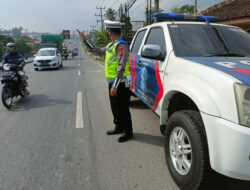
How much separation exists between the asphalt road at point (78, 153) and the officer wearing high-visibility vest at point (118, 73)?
39 cm

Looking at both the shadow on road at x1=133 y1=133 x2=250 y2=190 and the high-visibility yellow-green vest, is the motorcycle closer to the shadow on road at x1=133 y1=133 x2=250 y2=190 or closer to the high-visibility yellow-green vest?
the high-visibility yellow-green vest

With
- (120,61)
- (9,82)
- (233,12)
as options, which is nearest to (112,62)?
(120,61)

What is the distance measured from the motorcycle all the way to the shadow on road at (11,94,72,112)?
0.89 feet

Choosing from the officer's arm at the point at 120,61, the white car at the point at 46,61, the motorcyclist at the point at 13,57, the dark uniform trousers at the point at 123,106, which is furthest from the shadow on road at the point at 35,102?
the white car at the point at 46,61

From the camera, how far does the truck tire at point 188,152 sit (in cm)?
201

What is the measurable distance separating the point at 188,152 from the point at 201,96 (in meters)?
0.66

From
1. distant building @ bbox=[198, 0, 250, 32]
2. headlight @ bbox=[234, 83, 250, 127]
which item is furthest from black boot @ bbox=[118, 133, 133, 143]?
distant building @ bbox=[198, 0, 250, 32]

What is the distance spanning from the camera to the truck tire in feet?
6.61

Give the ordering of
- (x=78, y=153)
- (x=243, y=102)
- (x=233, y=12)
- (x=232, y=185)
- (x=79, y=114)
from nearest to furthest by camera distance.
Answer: (x=243, y=102), (x=232, y=185), (x=78, y=153), (x=79, y=114), (x=233, y=12)

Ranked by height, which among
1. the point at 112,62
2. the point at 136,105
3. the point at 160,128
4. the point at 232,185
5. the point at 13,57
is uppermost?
the point at 13,57

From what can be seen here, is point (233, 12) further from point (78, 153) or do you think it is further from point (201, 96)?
point (78, 153)

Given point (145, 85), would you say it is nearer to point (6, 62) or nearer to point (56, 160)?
point (56, 160)

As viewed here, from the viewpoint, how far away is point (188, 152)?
90.2 inches

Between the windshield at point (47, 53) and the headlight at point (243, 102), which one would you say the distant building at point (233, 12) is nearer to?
the headlight at point (243, 102)
